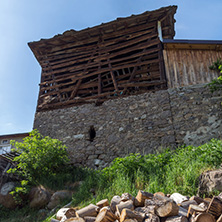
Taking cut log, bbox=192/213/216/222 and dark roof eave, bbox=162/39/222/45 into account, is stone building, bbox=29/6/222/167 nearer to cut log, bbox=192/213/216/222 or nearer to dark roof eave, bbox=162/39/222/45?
dark roof eave, bbox=162/39/222/45

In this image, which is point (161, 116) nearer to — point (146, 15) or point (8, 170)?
point (146, 15)

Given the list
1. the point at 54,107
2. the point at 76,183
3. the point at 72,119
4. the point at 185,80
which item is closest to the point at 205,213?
the point at 76,183

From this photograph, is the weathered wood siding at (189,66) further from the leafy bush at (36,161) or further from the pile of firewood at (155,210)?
the pile of firewood at (155,210)

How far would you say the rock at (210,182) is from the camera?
12.3 feet

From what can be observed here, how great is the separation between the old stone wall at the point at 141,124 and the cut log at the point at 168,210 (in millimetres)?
4381

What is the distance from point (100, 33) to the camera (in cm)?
1008

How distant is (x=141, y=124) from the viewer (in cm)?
790

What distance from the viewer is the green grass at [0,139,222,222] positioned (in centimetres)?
434

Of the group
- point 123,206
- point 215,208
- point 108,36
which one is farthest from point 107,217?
point 108,36

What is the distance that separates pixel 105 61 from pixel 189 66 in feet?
11.0

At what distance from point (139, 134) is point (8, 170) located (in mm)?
4077

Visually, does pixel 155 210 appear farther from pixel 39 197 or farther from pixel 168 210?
pixel 39 197

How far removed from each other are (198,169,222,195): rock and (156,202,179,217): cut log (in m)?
1.15

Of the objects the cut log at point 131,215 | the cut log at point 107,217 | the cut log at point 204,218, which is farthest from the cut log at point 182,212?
the cut log at point 107,217
